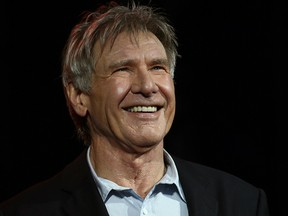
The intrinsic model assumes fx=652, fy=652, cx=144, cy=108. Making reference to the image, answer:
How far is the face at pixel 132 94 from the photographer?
224 cm

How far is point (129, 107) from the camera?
2264mm

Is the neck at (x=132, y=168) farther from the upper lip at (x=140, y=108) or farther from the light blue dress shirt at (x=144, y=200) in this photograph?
the upper lip at (x=140, y=108)

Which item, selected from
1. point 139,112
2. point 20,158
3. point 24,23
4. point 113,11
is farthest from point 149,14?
point 20,158

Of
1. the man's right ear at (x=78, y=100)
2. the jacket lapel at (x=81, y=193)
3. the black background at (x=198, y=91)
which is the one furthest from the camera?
the black background at (x=198, y=91)

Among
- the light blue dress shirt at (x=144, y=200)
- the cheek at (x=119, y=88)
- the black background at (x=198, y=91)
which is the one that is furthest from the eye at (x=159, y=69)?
the black background at (x=198, y=91)

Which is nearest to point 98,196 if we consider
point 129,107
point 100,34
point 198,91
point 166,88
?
point 129,107

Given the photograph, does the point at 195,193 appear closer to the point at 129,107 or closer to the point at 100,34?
the point at 129,107

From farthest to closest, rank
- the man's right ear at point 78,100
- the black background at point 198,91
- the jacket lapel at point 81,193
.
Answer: the black background at point 198,91 < the man's right ear at point 78,100 < the jacket lapel at point 81,193

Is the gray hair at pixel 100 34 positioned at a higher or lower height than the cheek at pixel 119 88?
higher

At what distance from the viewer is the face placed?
2240 millimetres

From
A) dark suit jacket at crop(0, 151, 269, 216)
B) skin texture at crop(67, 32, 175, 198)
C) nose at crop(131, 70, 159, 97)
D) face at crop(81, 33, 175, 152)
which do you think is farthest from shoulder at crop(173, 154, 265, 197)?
nose at crop(131, 70, 159, 97)

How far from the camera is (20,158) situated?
109 inches

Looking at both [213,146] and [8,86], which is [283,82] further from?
[8,86]

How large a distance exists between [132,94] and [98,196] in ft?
1.20
